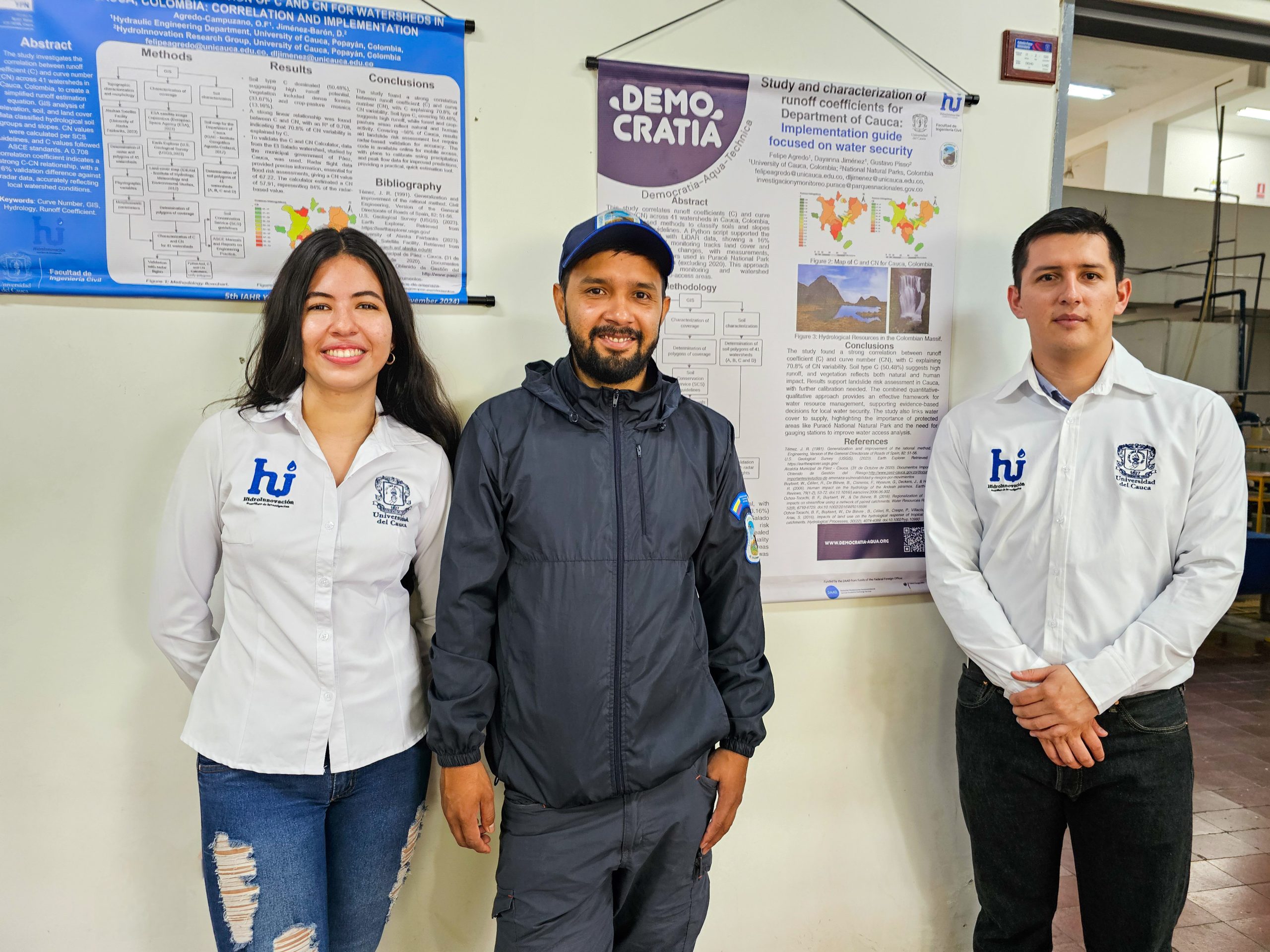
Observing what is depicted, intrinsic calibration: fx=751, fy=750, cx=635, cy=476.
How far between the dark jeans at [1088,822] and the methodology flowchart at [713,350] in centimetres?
84

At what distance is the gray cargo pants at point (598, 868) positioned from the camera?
4.38 feet

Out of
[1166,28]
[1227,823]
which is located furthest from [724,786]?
[1227,823]

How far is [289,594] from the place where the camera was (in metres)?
1.28

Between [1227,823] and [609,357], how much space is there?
313cm

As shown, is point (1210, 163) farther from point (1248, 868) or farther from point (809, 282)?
point (809, 282)

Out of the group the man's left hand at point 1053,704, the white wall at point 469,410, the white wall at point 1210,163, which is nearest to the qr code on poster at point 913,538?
the white wall at point 469,410

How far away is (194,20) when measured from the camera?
1487mm

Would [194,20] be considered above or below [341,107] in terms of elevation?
above

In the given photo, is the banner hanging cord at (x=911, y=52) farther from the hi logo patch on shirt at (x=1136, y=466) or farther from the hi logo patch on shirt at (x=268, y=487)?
the hi logo patch on shirt at (x=268, y=487)

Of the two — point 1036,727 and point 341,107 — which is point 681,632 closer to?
point 1036,727

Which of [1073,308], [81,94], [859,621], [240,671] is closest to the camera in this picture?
[240,671]

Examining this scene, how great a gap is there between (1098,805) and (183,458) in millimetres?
1912

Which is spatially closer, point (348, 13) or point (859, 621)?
point (348, 13)

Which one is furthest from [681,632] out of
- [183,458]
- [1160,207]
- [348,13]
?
[1160,207]
